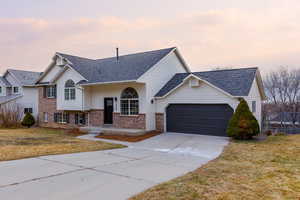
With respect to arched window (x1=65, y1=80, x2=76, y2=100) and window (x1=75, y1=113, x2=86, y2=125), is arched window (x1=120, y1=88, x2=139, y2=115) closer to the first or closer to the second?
window (x1=75, y1=113, x2=86, y2=125)

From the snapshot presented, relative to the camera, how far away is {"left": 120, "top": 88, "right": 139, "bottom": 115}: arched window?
661 inches

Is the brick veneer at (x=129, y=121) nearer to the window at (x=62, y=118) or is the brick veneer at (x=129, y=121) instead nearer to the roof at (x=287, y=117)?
the window at (x=62, y=118)

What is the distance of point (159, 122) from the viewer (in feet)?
54.9

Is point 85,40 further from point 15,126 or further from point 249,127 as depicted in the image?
point 249,127

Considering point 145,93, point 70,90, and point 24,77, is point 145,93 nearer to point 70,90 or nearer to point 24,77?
point 70,90

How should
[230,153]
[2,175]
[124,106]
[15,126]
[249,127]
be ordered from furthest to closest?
[15,126] → [124,106] → [249,127] → [230,153] → [2,175]

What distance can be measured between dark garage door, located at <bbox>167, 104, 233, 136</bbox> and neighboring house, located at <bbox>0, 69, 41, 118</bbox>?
1571cm

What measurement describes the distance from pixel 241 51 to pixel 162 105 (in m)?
12.3

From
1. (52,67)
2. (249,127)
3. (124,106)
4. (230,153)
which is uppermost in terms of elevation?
(52,67)

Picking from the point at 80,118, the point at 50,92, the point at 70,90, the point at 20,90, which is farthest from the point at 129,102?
the point at 20,90

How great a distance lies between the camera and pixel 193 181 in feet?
18.7

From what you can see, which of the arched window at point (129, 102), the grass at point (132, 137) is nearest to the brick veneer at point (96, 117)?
the arched window at point (129, 102)

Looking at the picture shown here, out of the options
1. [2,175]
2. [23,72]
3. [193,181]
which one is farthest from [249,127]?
[23,72]

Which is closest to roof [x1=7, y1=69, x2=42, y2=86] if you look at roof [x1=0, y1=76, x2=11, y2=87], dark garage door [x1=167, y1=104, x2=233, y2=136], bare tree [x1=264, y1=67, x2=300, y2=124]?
roof [x1=0, y1=76, x2=11, y2=87]
